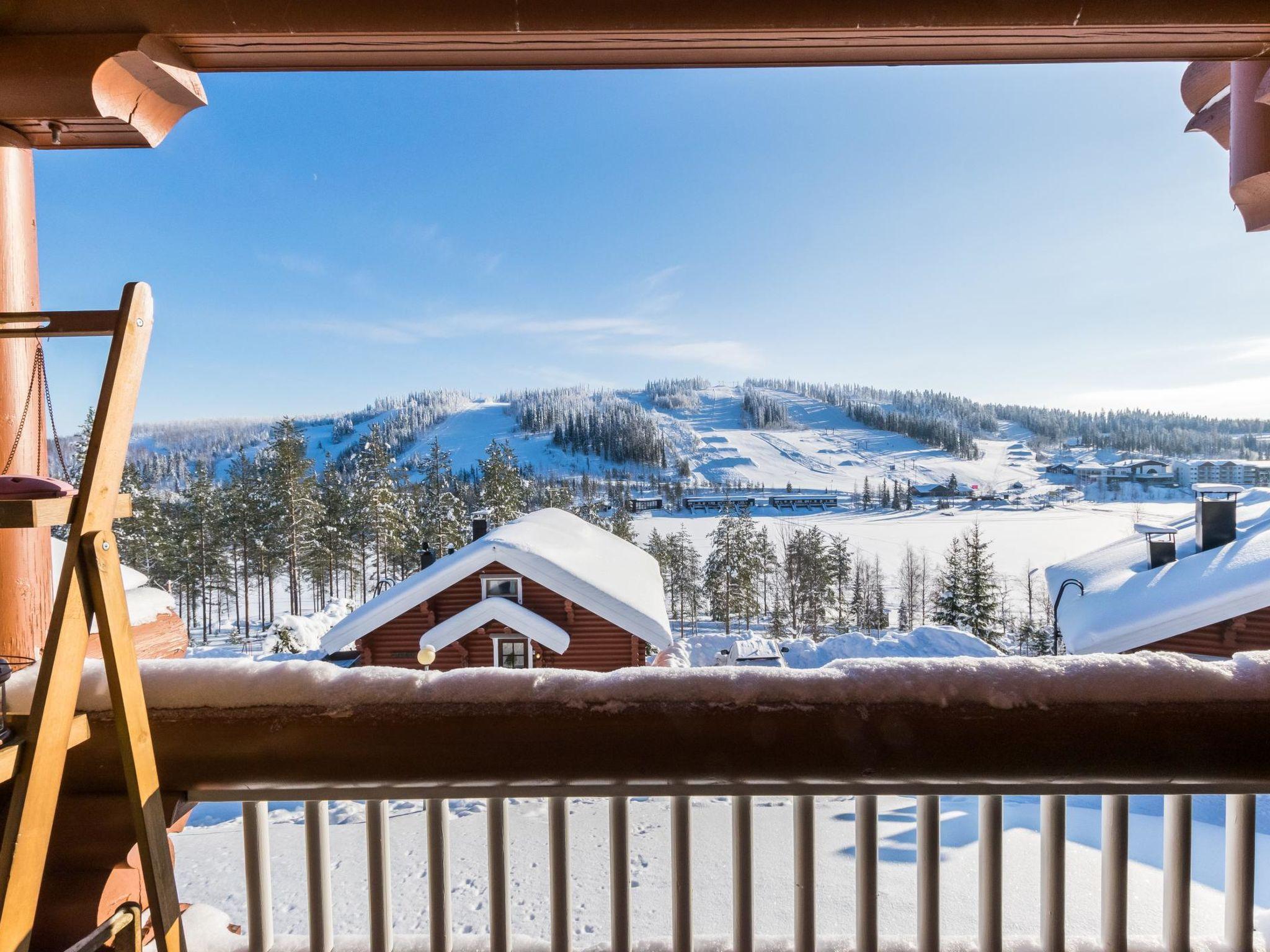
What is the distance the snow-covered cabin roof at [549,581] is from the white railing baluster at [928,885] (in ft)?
15.2

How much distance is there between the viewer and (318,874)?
79 centimetres

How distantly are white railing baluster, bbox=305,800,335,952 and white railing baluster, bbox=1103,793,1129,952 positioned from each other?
108 cm

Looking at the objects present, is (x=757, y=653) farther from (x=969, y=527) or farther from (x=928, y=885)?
(x=969, y=527)

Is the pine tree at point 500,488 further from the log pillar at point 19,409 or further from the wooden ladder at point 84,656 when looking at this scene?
the wooden ladder at point 84,656

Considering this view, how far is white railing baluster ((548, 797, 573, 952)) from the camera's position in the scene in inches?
30.1

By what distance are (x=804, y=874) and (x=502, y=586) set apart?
5.95 meters

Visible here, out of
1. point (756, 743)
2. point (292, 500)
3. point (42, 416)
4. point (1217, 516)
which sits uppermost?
point (42, 416)

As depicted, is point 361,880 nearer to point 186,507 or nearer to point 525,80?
point 525,80

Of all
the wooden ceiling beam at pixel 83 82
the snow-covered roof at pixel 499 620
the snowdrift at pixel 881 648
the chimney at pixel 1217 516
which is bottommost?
the snowdrift at pixel 881 648

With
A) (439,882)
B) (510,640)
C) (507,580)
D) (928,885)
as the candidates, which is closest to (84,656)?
(439,882)

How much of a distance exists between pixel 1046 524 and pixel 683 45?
741 inches

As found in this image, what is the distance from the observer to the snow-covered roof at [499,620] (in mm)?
6043

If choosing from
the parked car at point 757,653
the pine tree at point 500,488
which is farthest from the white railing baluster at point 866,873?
the pine tree at point 500,488

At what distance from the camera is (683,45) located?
0.92 meters
